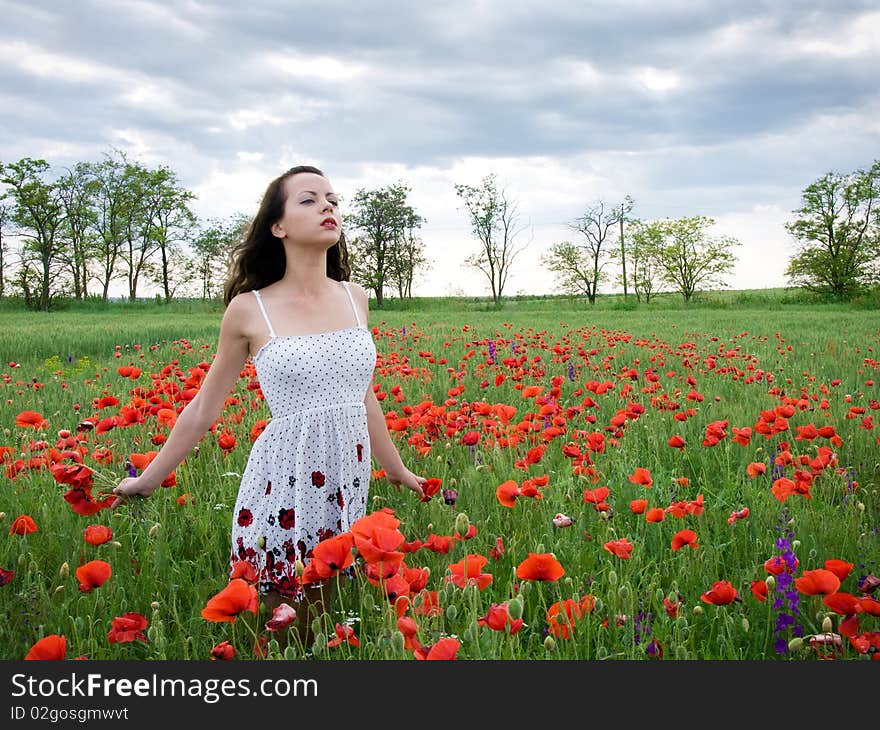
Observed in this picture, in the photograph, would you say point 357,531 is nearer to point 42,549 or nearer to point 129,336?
point 42,549

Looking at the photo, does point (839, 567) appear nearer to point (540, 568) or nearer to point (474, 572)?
point (540, 568)

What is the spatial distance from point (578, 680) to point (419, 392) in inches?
167

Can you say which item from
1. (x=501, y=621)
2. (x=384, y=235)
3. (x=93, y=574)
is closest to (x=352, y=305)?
(x=93, y=574)

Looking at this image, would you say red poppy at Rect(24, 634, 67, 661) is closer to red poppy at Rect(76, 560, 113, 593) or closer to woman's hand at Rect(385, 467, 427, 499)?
red poppy at Rect(76, 560, 113, 593)

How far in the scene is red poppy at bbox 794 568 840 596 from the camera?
4.73 feet

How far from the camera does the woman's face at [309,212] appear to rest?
241 centimetres

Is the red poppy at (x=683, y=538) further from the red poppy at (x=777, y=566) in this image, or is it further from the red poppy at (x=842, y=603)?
the red poppy at (x=842, y=603)

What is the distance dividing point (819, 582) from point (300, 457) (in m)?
1.53

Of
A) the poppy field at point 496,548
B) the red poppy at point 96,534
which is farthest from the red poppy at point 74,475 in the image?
the red poppy at point 96,534

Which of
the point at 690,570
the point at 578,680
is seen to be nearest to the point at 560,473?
the point at 690,570

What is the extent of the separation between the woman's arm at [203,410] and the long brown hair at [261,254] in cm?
24

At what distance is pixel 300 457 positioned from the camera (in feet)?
7.77

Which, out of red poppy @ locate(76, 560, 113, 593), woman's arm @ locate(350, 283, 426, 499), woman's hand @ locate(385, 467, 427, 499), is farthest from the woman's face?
red poppy @ locate(76, 560, 113, 593)

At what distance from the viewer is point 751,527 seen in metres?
2.69
